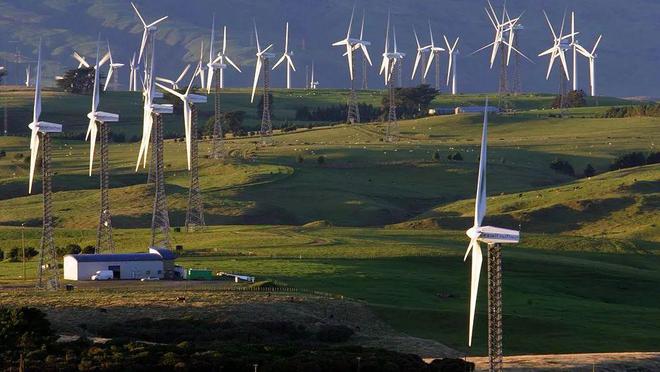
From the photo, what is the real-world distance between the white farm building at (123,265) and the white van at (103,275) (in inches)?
9.7

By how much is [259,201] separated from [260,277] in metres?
58.3

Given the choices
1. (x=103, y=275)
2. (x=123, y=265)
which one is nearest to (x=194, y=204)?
(x=123, y=265)

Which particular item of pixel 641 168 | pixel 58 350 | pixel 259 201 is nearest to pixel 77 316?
pixel 58 350

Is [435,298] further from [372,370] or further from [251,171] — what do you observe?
[251,171]

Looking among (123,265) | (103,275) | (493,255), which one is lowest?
(103,275)

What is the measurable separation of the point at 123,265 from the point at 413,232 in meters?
41.0

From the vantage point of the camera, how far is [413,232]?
488 feet

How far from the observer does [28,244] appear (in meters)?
137

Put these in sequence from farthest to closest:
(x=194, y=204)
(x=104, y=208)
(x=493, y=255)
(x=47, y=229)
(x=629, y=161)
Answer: (x=629, y=161)
(x=194, y=204)
(x=104, y=208)
(x=47, y=229)
(x=493, y=255)

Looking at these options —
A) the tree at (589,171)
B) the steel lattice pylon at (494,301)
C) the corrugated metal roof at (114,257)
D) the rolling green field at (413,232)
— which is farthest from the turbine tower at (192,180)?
the steel lattice pylon at (494,301)

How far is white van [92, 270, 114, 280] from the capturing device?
370ft

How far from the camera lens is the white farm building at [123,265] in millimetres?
113625

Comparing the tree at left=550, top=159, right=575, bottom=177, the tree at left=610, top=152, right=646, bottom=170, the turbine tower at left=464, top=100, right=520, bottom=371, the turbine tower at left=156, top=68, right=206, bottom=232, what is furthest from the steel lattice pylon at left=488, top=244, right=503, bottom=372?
the tree at left=550, top=159, right=575, bottom=177

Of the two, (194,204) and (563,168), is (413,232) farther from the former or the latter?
(563,168)
